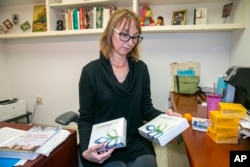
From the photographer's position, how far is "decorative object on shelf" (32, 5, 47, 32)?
8.56ft

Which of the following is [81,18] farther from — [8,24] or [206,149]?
[206,149]

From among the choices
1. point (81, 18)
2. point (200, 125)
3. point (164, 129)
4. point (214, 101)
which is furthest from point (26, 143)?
point (81, 18)

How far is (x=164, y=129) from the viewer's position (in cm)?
91

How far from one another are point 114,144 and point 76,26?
1.79 metres

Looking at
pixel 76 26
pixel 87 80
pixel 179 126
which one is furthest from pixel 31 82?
pixel 179 126

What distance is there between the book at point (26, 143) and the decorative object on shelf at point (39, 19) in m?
1.90

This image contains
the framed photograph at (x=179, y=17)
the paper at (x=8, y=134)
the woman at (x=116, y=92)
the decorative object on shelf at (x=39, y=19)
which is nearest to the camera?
the paper at (x=8, y=134)

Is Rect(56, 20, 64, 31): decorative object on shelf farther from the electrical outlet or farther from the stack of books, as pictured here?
the electrical outlet

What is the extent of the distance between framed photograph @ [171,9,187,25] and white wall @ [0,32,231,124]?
A: 7.6 inches

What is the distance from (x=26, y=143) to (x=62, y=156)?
7.3 inches

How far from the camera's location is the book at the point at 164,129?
87cm

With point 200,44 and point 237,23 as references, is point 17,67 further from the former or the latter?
point 237,23

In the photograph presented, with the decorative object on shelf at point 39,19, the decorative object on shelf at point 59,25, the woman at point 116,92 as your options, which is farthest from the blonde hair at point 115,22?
the decorative object on shelf at point 39,19

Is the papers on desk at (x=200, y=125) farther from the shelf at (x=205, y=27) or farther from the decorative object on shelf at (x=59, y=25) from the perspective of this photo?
the decorative object on shelf at (x=59, y=25)
